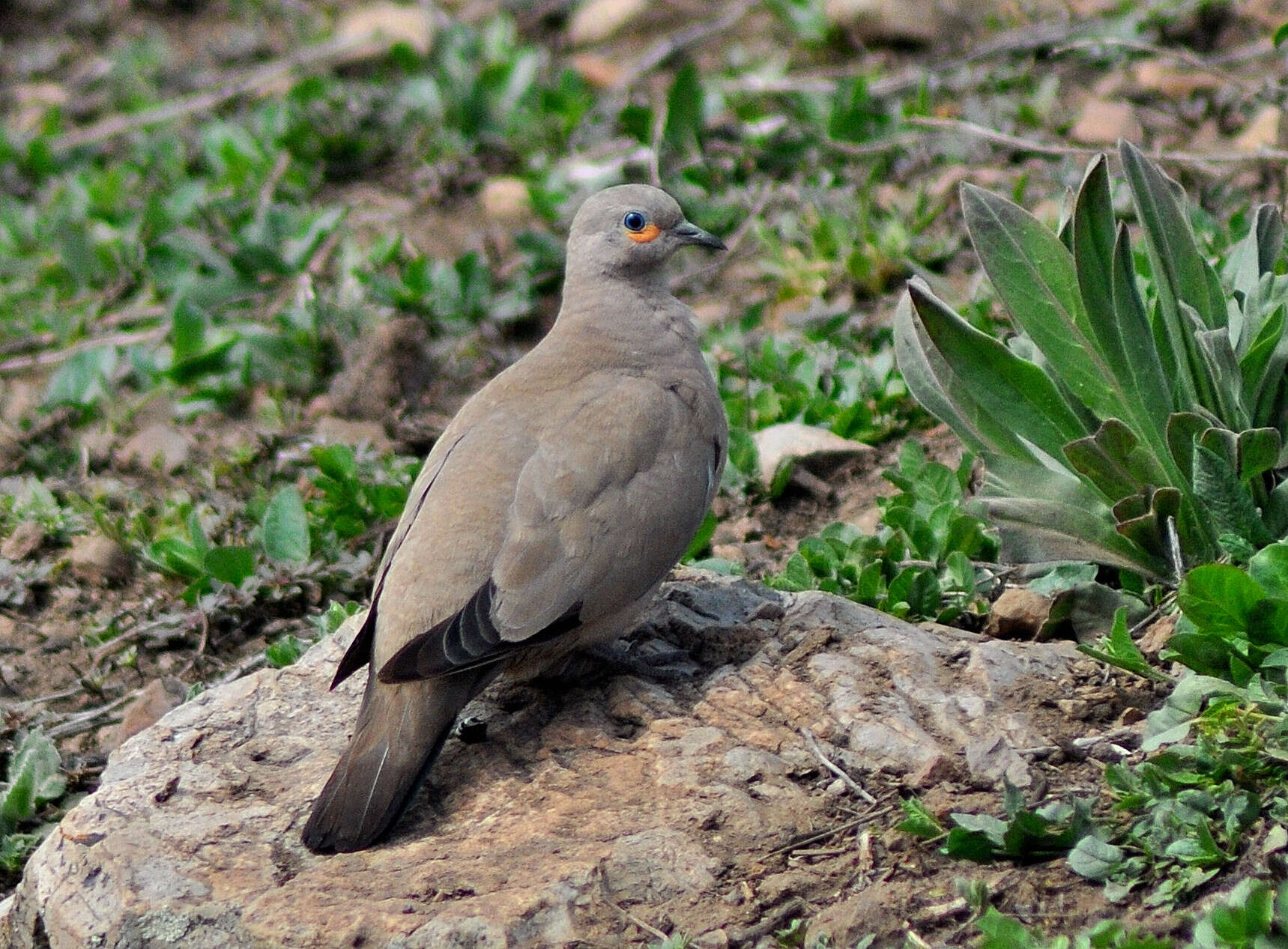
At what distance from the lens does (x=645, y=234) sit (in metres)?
5.26

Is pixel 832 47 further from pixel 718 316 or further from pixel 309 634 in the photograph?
pixel 309 634

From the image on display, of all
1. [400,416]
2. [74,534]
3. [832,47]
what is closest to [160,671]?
[74,534]

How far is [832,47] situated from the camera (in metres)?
8.55

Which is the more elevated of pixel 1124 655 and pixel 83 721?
pixel 1124 655

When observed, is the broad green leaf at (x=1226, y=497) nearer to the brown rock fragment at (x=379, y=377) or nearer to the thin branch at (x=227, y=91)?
the brown rock fragment at (x=379, y=377)

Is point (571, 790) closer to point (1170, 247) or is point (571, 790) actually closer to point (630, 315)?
point (630, 315)

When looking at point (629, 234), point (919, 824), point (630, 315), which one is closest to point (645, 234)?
point (629, 234)

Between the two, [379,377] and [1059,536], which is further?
[379,377]

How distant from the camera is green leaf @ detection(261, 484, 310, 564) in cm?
554

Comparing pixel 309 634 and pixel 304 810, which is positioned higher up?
pixel 304 810

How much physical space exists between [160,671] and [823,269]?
3.17 metres

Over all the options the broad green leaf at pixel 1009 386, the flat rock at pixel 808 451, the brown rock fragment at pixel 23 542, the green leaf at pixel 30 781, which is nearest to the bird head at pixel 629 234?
the flat rock at pixel 808 451

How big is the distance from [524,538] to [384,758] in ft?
2.20

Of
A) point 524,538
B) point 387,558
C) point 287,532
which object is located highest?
point 524,538
